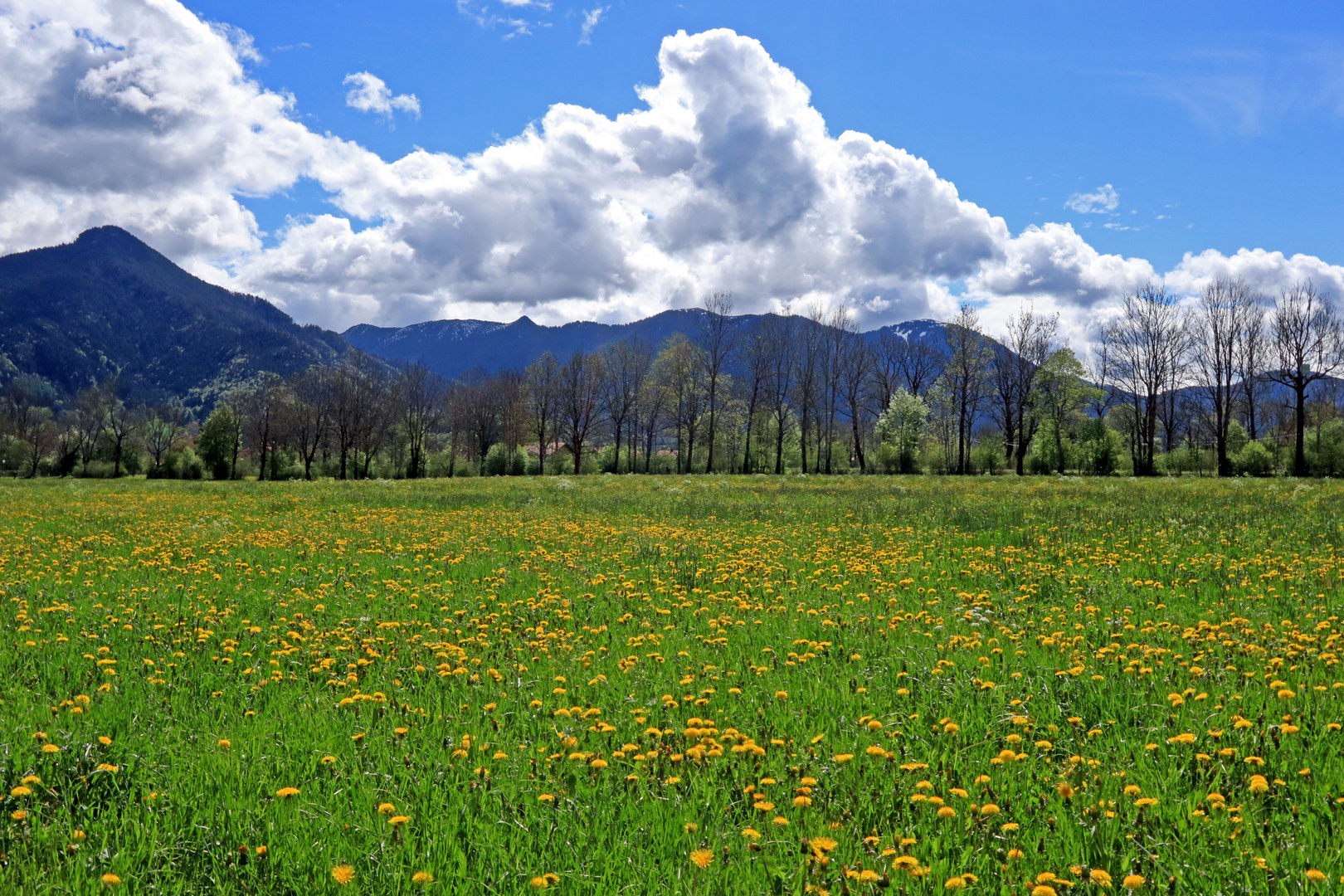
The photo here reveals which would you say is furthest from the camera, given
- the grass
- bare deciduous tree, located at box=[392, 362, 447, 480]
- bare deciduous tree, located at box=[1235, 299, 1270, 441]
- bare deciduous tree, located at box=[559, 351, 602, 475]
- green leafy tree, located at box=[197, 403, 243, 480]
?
bare deciduous tree, located at box=[392, 362, 447, 480]

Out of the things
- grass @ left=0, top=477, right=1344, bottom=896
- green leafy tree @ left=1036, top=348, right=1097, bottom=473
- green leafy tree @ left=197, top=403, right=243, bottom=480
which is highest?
green leafy tree @ left=1036, top=348, right=1097, bottom=473

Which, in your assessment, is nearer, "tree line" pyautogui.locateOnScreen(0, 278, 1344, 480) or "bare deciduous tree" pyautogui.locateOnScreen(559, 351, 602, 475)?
"tree line" pyautogui.locateOnScreen(0, 278, 1344, 480)

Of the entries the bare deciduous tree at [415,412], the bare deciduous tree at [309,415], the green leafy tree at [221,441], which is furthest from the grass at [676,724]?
the green leafy tree at [221,441]

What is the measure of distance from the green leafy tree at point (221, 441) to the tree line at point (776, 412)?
0.64 ft

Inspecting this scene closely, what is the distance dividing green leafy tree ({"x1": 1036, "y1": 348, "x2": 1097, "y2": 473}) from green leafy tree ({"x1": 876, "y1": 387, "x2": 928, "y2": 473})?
11.2m

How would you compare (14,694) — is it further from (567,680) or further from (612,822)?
(612,822)

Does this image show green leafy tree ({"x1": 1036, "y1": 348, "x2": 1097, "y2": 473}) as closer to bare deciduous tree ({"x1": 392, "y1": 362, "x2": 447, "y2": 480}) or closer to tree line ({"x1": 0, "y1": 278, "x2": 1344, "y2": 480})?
tree line ({"x1": 0, "y1": 278, "x2": 1344, "y2": 480})

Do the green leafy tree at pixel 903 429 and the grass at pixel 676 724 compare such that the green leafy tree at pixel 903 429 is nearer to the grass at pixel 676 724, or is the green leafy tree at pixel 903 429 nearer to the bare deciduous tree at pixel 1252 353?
the bare deciduous tree at pixel 1252 353

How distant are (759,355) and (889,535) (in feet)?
189

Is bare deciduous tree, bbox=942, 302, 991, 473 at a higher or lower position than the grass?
higher

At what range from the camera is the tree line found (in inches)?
2219

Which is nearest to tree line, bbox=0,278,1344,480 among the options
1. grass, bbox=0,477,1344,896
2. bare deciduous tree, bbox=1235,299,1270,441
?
bare deciduous tree, bbox=1235,299,1270,441

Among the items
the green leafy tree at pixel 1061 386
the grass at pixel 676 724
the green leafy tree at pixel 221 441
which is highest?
the green leafy tree at pixel 1061 386

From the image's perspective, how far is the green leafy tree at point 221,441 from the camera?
255 feet
